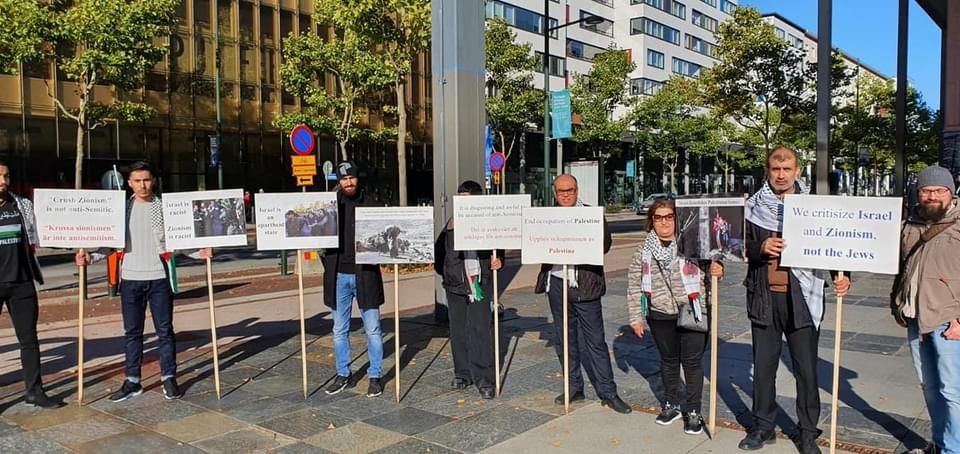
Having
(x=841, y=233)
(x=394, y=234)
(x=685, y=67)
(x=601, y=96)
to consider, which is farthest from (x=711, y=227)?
(x=685, y=67)

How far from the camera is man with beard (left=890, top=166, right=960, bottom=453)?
4.00 metres

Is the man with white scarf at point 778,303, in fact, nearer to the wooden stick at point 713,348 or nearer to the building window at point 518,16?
the wooden stick at point 713,348

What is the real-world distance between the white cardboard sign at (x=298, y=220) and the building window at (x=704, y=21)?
229 ft

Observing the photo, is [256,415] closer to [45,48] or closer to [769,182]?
[769,182]

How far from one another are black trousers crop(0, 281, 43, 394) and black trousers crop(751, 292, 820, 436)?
553 cm

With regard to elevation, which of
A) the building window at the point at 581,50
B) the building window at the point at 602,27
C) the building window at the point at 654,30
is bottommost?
the building window at the point at 581,50

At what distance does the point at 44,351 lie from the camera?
26.3 ft

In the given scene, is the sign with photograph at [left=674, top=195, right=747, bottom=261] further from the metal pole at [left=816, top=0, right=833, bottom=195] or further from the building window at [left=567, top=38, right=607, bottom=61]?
the building window at [left=567, top=38, right=607, bottom=61]

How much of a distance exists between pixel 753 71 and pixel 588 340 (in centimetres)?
2518

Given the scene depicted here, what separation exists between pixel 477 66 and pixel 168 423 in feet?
19.5

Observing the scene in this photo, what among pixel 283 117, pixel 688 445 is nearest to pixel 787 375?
pixel 688 445

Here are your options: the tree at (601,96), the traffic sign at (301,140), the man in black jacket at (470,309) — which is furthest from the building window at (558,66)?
the man in black jacket at (470,309)

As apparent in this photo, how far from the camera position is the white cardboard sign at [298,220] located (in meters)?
5.98

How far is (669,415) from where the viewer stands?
5.14 m
